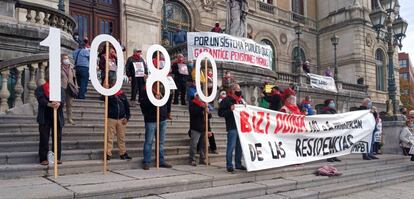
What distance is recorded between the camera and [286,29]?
32875 millimetres

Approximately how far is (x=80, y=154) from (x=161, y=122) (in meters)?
1.63

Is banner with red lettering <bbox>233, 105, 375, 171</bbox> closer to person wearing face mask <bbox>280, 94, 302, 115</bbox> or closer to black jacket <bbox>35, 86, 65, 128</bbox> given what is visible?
person wearing face mask <bbox>280, 94, 302, 115</bbox>

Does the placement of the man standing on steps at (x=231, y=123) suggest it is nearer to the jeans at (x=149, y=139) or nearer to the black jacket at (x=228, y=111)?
the black jacket at (x=228, y=111)

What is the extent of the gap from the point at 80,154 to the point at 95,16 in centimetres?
1476

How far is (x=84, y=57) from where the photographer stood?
11633 millimetres

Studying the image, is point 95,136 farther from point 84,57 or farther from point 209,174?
point 84,57

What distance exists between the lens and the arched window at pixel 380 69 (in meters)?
34.8

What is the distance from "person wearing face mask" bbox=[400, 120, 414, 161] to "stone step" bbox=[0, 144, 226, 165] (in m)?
7.32

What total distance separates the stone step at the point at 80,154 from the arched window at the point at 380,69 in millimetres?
29458

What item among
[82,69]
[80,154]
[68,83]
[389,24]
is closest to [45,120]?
[80,154]

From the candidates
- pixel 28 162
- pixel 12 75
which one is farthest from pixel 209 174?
pixel 12 75

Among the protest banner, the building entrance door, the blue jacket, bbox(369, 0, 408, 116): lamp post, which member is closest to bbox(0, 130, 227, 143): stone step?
the blue jacket

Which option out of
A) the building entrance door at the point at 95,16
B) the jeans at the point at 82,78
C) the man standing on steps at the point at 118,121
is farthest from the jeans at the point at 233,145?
the building entrance door at the point at 95,16

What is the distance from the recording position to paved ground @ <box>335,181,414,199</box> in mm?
7984
